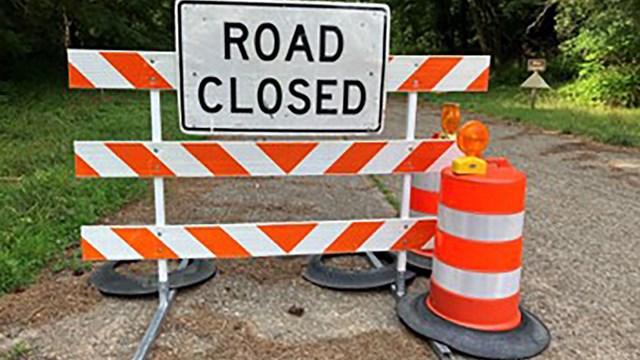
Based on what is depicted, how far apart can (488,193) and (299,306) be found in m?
1.50

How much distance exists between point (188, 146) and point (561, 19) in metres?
20.5

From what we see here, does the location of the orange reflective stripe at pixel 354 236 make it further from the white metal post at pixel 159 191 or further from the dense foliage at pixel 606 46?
the dense foliage at pixel 606 46

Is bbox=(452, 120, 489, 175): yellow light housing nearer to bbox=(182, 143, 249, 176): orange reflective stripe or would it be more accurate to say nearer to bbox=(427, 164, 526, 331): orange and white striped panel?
bbox=(427, 164, 526, 331): orange and white striped panel

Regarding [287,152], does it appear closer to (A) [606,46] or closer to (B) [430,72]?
(B) [430,72]

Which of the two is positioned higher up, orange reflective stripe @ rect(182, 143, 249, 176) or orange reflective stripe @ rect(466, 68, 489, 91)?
orange reflective stripe @ rect(466, 68, 489, 91)

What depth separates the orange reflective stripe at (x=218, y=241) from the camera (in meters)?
3.43

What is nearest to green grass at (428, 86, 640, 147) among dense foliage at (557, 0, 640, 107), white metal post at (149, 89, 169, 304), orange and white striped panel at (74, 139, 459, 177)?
dense foliage at (557, 0, 640, 107)

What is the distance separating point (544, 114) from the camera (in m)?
15.2

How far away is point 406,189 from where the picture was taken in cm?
365

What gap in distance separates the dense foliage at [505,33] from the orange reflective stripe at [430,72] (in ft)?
46.9

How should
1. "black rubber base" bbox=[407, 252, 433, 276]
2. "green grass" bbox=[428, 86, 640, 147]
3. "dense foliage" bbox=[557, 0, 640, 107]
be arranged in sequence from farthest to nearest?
"dense foliage" bbox=[557, 0, 640, 107]
"green grass" bbox=[428, 86, 640, 147]
"black rubber base" bbox=[407, 252, 433, 276]

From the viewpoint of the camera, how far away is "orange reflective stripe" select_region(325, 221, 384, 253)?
3.57 meters

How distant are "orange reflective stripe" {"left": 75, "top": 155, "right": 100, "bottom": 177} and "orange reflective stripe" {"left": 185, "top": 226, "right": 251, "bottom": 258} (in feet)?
2.27

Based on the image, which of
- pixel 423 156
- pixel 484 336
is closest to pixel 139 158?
pixel 423 156
